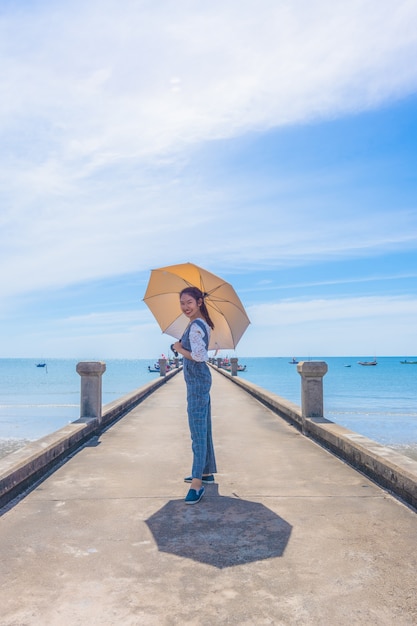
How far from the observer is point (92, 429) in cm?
864

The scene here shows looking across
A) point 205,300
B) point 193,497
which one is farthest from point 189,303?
point 193,497

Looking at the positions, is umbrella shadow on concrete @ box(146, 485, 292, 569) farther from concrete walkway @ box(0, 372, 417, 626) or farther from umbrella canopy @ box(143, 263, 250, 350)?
umbrella canopy @ box(143, 263, 250, 350)

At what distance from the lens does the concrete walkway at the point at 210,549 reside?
9.48 ft

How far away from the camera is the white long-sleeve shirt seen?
4.97m

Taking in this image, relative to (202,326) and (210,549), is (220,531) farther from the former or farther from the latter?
(202,326)

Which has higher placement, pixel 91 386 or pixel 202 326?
pixel 202 326

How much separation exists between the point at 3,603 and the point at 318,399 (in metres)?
6.44

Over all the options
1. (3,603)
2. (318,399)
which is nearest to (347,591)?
(3,603)

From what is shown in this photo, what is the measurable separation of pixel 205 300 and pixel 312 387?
3.19 m

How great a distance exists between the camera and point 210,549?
12.3 ft

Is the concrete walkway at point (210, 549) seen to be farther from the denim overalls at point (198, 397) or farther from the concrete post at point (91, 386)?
the concrete post at point (91, 386)

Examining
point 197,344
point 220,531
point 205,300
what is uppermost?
point 205,300

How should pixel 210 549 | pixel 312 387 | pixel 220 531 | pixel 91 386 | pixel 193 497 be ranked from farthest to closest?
pixel 91 386, pixel 312 387, pixel 193 497, pixel 220 531, pixel 210 549

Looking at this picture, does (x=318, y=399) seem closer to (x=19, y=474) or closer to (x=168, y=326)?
(x=168, y=326)
